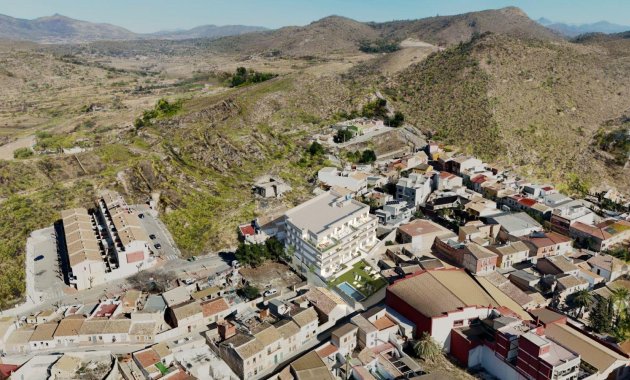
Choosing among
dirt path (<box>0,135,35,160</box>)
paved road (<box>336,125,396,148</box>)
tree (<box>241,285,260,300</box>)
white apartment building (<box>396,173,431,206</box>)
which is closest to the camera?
tree (<box>241,285,260,300</box>)

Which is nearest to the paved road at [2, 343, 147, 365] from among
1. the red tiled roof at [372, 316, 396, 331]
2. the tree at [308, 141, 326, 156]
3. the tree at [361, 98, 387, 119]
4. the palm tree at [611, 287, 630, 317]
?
the red tiled roof at [372, 316, 396, 331]

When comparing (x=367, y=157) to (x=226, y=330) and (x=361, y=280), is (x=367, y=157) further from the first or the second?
(x=226, y=330)

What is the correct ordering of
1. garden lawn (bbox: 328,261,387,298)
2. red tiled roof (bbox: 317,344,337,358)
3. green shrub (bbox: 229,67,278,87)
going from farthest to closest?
green shrub (bbox: 229,67,278,87), garden lawn (bbox: 328,261,387,298), red tiled roof (bbox: 317,344,337,358)

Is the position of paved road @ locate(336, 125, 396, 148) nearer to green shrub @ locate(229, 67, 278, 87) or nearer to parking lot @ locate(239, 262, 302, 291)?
green shrub @ locate(229, 67, 278, 87)

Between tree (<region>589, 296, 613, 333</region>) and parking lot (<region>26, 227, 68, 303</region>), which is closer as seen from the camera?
tree (<region>589, 296, 613, 333</region>)

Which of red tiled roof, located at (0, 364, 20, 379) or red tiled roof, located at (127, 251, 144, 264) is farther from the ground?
red tiled roof, located at (127, 251, 144, 264)

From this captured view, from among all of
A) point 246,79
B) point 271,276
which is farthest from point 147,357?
point 246,79

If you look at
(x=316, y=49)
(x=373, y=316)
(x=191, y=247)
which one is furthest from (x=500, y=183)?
(x=316, y=49)

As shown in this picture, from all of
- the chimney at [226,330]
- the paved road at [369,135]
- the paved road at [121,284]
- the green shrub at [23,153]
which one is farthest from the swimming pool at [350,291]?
the green shrub at [23,153]
